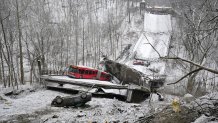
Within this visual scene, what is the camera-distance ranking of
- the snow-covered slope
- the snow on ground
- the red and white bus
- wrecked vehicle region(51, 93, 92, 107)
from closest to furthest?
the snow on ground
wrecked vehicle region(51, 93, 92, 107)
the red and white bus
the snow-covered slope

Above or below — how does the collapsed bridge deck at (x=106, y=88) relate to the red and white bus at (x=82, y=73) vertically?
below

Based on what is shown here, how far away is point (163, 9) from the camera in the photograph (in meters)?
54.9

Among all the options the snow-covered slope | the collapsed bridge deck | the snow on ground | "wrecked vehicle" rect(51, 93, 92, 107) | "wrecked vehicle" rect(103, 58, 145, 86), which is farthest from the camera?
the snow-covered slope

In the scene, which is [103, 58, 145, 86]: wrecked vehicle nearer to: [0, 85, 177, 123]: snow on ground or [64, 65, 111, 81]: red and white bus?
[64, 65, 111, 81]: red and white bus

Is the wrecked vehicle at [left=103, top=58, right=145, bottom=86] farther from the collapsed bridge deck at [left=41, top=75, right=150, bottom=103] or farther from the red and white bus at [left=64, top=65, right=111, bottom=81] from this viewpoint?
the red and white bus at [left=64, top=65, right=111, bottom=81]

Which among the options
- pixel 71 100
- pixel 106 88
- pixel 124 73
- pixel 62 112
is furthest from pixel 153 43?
pixel 62 112

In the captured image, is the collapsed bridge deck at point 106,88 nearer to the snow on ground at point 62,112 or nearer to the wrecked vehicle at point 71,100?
the snow on ground at point 62,112

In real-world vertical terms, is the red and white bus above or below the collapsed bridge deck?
above

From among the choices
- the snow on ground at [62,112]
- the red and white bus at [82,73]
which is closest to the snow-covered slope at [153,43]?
the red and white bus at [82,73]

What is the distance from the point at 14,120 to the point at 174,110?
275 inches

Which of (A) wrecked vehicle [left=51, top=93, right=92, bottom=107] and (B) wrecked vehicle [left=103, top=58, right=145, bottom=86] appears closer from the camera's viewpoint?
(A) wrecked vehicle [left=51, top=93, right=92, bottom=107]

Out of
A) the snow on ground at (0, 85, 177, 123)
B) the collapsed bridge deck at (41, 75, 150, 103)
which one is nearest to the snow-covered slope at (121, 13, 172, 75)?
the collapsed bridge deck at (41, 75, 150, 103)

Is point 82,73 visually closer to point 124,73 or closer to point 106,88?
point 124,73

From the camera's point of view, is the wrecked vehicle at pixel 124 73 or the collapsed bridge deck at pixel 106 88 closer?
the collapsed bridge deck at pixel 106 88
